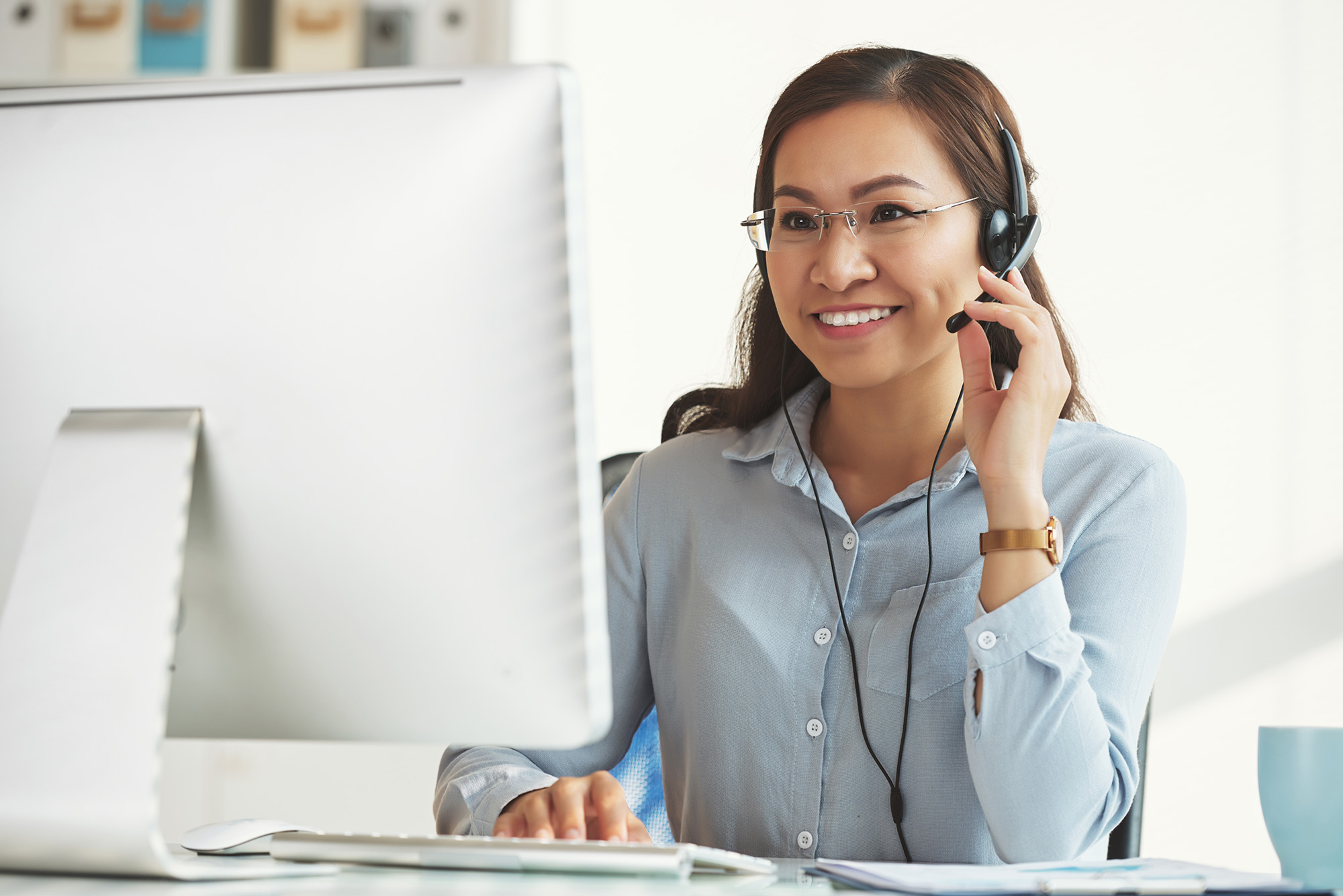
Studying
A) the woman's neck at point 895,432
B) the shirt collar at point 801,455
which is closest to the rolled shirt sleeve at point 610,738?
the shirt collar at point 801,455

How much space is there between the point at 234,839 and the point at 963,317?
2.74 ft

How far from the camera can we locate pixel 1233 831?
216 cm

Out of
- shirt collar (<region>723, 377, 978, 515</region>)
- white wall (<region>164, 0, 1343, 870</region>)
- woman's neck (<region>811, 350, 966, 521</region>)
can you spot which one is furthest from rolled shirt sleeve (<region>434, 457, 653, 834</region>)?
white wall (<region>164, 0, 1343, 870</region>)

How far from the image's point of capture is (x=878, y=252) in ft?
3.79

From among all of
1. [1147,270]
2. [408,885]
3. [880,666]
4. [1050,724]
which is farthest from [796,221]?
[1147,270]

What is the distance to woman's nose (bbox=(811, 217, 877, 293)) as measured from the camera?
1146 mm

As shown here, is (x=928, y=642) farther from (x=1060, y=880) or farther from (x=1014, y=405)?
(x=1060, y=880)

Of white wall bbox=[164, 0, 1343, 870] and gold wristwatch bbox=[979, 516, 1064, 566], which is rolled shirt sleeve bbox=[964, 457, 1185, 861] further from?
white wall bbox=[164, 0, 1343, 870]

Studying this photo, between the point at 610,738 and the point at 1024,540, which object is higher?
the point at 1024,540

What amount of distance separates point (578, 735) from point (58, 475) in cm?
35

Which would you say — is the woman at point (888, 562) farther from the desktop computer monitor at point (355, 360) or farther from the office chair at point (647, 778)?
the desktop computer monitor at point (355, 360)

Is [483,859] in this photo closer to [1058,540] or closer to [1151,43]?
[1058,540]

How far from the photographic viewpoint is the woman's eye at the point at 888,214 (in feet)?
3.79

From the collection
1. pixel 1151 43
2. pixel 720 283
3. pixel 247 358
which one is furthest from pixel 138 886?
pixel 1151 43
